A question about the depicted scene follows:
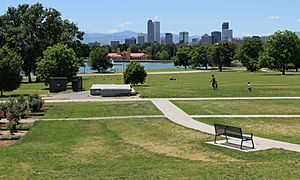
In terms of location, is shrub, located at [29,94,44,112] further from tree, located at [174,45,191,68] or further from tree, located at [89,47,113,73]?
tree, located at [174,45,191,68]

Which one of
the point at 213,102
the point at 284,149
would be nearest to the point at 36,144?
the point at 284,149

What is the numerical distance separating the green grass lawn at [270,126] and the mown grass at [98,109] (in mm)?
4682

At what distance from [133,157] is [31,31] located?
69606 mm

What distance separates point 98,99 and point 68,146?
18640 millimetres

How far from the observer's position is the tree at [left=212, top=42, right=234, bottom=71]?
410 ft

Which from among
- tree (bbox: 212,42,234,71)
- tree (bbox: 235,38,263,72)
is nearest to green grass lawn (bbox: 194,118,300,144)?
tree (bbox: 235,38,263,72)

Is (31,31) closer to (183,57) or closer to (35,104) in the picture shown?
(35,104)

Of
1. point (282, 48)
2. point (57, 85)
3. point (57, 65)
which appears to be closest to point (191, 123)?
point (57, 85)

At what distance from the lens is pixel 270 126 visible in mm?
22141

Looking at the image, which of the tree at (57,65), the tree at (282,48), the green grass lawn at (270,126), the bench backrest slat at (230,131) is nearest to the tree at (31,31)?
the tree at (57,65)

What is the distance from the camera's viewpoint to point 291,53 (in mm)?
87625


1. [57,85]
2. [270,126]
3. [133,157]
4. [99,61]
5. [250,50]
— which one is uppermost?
[250,50]

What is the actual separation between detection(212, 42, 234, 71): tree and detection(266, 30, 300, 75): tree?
114 feet

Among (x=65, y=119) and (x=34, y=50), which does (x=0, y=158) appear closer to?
(x=65, y=119)
